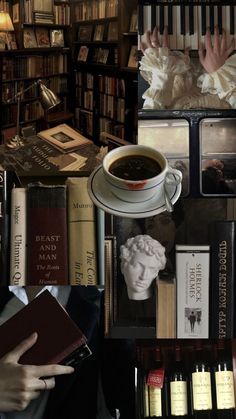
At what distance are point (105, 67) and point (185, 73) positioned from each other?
0.19 m

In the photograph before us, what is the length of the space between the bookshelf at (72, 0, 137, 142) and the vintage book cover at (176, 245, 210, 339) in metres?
0.31

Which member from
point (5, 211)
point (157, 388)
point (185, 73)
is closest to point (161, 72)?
point (185, 73)

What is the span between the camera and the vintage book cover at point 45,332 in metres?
1.31

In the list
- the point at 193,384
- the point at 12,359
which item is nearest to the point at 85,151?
the point at 12,359

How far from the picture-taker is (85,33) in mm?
1207

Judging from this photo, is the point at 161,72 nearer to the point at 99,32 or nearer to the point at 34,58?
the point at 99,32

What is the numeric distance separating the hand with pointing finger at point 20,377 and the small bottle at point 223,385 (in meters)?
0.39

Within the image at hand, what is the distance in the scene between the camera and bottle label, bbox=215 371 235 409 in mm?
1375

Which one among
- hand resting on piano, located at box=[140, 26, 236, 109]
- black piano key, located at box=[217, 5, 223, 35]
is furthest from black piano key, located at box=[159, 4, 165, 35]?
black piano key, located at box=[217, 5, 223, 35]

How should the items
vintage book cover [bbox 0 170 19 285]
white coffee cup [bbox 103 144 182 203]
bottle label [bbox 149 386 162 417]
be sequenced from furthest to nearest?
bottle label [bbox 149 386 162 417] < vintage book cover [bbox 0 170 19 285] < white coffee cup [bbox 103 144 182 203]

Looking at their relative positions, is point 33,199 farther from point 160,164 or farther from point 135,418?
point 135,418

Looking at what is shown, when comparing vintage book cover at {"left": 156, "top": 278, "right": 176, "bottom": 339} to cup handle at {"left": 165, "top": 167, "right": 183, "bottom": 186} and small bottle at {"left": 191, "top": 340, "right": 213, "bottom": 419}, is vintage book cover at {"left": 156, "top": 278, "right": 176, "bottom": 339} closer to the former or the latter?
small bottle at {"left": 191, "top": 340, "right": 213, "bottom": 419}

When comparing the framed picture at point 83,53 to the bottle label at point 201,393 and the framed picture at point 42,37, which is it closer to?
the framed picture at point 42,37

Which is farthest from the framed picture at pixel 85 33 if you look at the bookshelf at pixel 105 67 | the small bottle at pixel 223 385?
the small bottle at pixel 223 385
